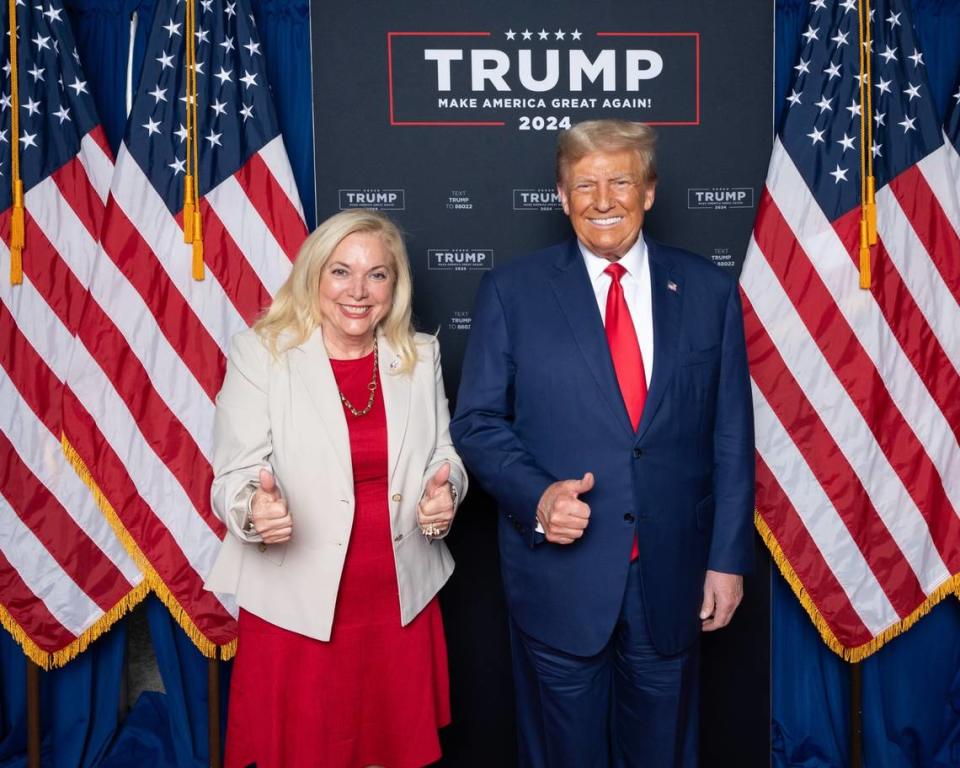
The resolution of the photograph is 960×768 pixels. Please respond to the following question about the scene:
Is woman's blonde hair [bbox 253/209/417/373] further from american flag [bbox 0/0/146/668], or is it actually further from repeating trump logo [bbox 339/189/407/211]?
american flag [bbox 0/0/146/668]

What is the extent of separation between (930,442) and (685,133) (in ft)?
3.77

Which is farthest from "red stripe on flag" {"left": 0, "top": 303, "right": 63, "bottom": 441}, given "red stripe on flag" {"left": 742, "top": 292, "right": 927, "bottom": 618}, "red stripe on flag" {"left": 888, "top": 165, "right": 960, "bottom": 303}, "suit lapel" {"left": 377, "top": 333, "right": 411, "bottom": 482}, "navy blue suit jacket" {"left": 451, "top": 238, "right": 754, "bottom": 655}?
"red stripe on flag" {"left": 888, "top": 165, "right": 960, "bottom": 303}

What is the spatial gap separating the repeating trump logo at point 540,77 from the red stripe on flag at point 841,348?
0.43m

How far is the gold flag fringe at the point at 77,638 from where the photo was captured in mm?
2662

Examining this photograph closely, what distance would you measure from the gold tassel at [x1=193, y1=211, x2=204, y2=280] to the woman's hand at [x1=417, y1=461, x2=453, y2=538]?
→ 3.40 ft

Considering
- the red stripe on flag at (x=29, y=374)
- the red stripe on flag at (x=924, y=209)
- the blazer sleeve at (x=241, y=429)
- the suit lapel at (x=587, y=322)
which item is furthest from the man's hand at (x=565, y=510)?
the red stripe on flag at (x=29, y=374)

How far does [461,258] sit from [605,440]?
42.1 inches

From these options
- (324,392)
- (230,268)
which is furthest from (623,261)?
(230,268)

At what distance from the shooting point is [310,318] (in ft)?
6.91

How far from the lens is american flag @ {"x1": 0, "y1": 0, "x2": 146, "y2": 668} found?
261 centimetres

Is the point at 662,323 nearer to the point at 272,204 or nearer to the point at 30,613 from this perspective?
the point at 272,204

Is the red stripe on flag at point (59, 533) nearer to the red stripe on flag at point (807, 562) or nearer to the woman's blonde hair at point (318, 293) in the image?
the woman's blonde hair at point (318, 293)

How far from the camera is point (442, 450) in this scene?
2146 millimetres

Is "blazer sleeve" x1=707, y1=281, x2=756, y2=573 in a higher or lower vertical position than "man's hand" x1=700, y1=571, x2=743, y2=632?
higher
